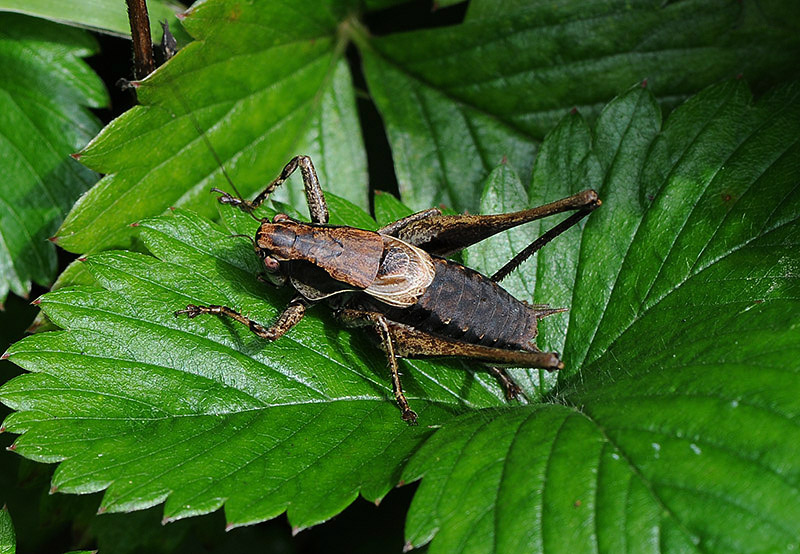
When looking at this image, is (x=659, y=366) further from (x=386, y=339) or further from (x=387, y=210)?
(x=387, y=210)

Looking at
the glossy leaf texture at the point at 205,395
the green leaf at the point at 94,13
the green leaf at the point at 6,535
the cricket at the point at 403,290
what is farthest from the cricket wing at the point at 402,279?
the green leaf at the point at 94,13

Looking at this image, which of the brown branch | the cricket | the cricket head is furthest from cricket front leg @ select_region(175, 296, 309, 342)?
the brown branch

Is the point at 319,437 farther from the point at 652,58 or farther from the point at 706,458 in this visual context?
the point at 652,58

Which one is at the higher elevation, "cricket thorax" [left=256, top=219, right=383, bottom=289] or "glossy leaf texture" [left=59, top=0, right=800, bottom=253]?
"glossy leaf texture" [left=59, top=0, right=800, bottom=253]

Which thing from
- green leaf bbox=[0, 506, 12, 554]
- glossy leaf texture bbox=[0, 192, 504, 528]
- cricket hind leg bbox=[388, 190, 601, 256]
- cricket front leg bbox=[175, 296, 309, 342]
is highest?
cricket hind leg bbox=[388, 190, 601, 256]

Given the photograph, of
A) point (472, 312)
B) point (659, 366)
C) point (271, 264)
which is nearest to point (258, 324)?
point (271, 264)

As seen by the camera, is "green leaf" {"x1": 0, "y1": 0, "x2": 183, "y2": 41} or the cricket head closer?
the cricket head

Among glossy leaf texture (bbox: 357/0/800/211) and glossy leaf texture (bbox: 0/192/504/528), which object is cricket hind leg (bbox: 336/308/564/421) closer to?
glossy leaf texture (bbox: 0/192/504/528)

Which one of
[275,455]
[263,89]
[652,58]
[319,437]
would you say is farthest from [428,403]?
[652,58]
